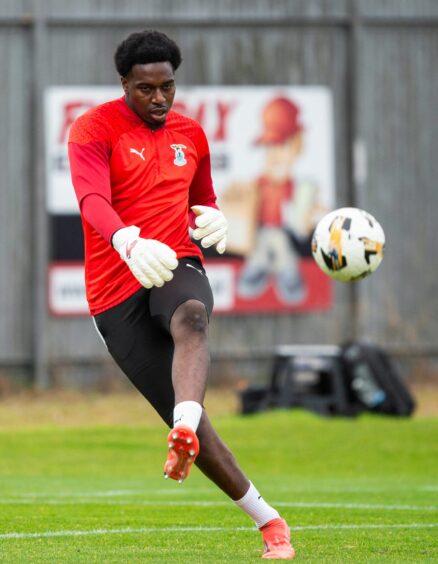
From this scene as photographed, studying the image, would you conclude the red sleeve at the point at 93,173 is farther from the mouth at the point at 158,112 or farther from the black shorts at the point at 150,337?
the black shorts at the point at 150,337

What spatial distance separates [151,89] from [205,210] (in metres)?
0.70

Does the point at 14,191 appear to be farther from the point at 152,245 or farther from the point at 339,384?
the point at 152,245

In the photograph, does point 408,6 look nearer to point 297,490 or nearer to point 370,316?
point 370,316

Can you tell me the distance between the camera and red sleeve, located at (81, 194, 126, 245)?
252 inches

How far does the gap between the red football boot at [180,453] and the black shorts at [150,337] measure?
693mm

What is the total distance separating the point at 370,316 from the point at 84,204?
55.1ft

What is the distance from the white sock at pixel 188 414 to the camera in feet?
19.8

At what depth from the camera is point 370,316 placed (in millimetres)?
22984

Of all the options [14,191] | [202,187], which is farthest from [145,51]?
[14,191]

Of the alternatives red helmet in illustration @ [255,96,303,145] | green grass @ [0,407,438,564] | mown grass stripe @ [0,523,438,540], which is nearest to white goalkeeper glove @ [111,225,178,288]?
green grass @ [0,407,438,564]

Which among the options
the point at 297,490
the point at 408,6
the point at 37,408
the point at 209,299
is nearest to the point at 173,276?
the point at 209,299

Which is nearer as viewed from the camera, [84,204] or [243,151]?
[84,204]

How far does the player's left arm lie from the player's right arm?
59 cm

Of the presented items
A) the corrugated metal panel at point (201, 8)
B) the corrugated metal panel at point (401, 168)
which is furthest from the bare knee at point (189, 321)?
the corrugated metal panel at point (401, 168)
